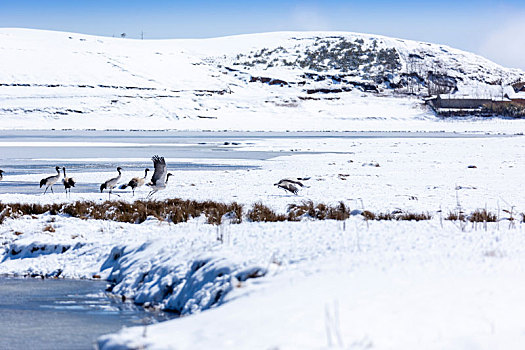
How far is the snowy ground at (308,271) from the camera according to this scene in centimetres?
629

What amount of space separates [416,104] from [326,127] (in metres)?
25.6

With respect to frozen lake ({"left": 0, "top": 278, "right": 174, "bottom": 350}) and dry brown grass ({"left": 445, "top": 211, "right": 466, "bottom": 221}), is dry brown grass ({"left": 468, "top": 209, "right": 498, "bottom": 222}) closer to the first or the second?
dry brown grass ({"left": 445, "top": 211, "right": 466, "bottom": 221})

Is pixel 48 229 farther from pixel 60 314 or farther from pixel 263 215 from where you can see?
pixel 60 314

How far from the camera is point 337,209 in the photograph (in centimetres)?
1561

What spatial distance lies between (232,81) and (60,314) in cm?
9858

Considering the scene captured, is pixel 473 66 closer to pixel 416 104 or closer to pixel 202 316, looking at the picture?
pixel 416 104

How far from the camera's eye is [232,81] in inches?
4210

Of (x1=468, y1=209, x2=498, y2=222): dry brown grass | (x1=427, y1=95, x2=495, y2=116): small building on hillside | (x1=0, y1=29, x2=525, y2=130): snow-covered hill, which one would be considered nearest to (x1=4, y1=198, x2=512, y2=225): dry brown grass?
(x1=468, y1=209, x2=498, y2=222): dry brown grass

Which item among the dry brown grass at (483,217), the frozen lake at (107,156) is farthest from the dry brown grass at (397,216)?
the frozen lake at (107,156)

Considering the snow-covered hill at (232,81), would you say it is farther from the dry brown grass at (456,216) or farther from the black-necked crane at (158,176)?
the dry brown grass at (456,216)

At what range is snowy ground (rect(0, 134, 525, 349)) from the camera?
629 centimetres

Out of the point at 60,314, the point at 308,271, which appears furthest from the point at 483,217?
the point at 60,314

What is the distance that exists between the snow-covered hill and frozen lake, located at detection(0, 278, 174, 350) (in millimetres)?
60403

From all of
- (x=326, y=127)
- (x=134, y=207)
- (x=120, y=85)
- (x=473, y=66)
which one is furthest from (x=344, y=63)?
(x=134, y=207)
